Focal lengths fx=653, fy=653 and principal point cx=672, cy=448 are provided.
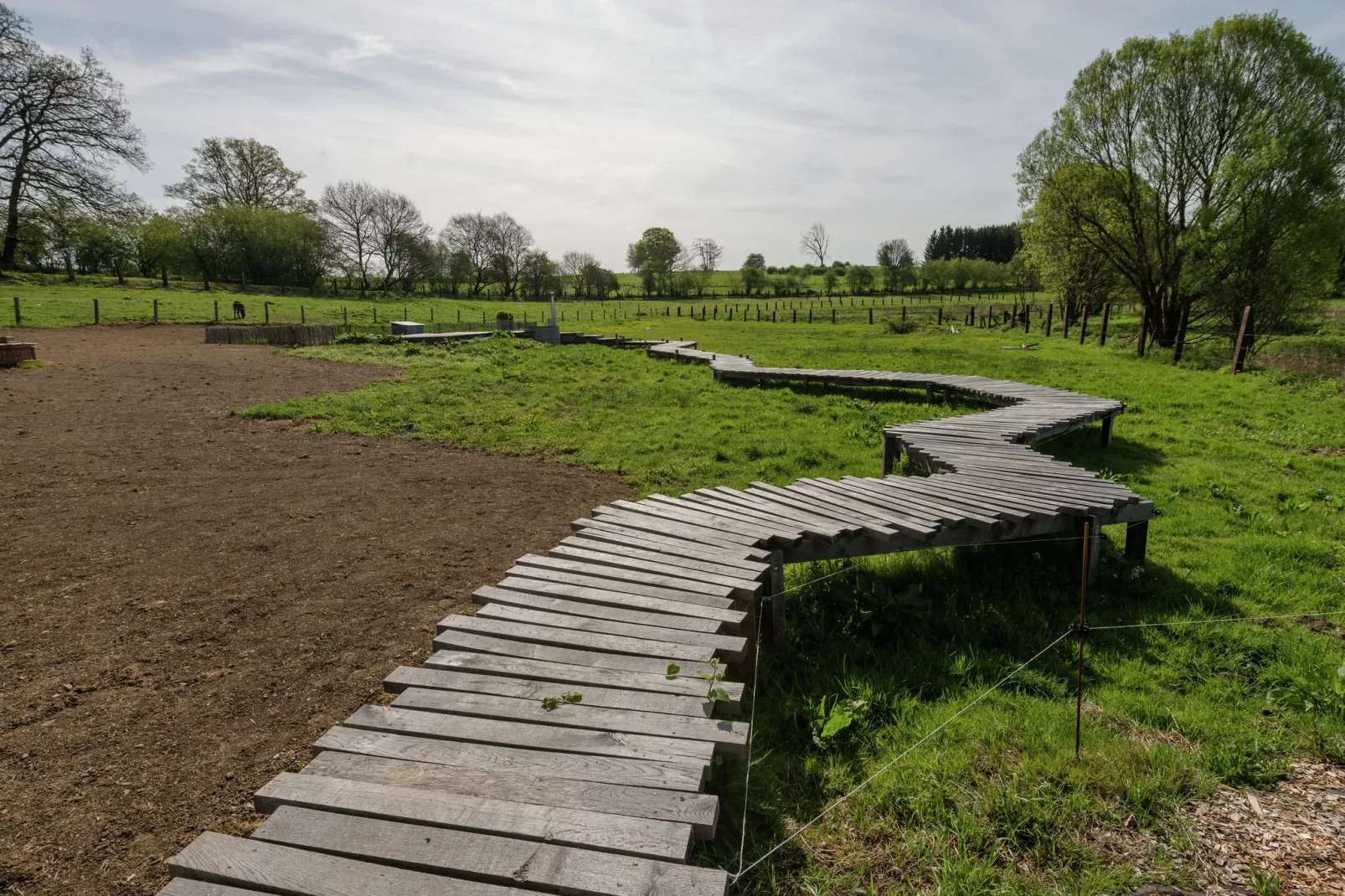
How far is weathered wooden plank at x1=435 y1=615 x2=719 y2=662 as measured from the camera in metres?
3.25

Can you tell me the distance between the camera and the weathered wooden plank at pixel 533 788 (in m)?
2.29

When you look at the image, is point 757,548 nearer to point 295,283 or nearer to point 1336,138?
point 1336,138

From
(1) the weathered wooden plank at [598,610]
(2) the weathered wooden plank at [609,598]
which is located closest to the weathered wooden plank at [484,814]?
(1) the weathered wooden plank at [598,610]

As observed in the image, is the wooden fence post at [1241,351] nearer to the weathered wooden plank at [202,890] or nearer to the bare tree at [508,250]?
the weathered wooden plank at [202,890]

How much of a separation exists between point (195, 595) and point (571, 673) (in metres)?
3.82

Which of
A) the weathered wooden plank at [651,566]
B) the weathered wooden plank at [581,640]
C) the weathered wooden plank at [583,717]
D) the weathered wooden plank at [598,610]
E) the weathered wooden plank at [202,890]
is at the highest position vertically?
the weathered wooden plank at [651,566]

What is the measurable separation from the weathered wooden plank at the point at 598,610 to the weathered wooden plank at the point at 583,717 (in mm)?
739

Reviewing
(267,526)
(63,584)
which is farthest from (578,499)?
(63,584)

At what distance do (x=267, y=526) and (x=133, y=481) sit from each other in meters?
2.66

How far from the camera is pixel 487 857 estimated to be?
6.86ft

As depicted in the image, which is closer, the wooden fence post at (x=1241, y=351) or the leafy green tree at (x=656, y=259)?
the wooden fence post at (x=1241, y=351)

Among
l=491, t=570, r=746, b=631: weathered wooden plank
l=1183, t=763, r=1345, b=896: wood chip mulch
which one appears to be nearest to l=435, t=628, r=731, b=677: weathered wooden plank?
l=491, t=570, r=746, b=631: weathered wooden plank

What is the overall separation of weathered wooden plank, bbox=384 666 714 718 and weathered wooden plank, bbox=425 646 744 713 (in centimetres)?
3

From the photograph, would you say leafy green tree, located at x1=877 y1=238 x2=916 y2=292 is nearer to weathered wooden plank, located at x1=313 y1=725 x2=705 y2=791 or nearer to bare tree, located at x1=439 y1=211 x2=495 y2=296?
bare tree, located at x1=439 y1=211 x2=495 y2=296
